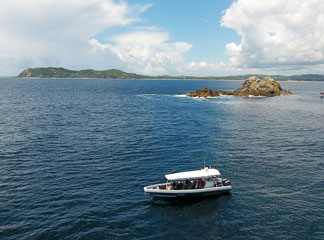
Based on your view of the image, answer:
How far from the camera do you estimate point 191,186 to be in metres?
36.2

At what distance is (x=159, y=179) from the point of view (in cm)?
3962

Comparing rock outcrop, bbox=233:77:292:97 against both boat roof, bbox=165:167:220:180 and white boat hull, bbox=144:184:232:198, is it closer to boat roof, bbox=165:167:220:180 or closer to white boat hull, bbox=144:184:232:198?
boat roof, bbox=165:167:220:180

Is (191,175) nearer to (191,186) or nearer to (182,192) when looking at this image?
(191,186)

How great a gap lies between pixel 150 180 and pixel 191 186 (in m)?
6.87

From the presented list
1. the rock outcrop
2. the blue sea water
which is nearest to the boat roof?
the blue sea water

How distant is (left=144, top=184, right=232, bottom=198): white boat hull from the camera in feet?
112

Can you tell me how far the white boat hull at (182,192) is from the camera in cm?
3419

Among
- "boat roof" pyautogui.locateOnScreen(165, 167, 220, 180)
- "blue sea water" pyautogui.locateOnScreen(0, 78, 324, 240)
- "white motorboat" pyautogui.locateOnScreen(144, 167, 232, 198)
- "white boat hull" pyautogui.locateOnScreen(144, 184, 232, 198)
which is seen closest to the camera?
"blue sea water" pyautogui.locateOnScreen(0, 78, 324, 240)

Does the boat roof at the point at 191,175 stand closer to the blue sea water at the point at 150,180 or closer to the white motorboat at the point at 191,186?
the white motorboat at the point at 191,186

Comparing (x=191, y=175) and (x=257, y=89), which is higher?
(x=257, y=89)

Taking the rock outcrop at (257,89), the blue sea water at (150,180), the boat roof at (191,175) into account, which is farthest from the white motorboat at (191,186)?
the rock outcrop at (257,89)

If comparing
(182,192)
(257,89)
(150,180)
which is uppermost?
(257,89)

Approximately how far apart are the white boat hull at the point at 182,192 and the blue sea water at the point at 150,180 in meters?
1.11

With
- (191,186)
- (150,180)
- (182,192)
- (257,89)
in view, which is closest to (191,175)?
(191,186)
